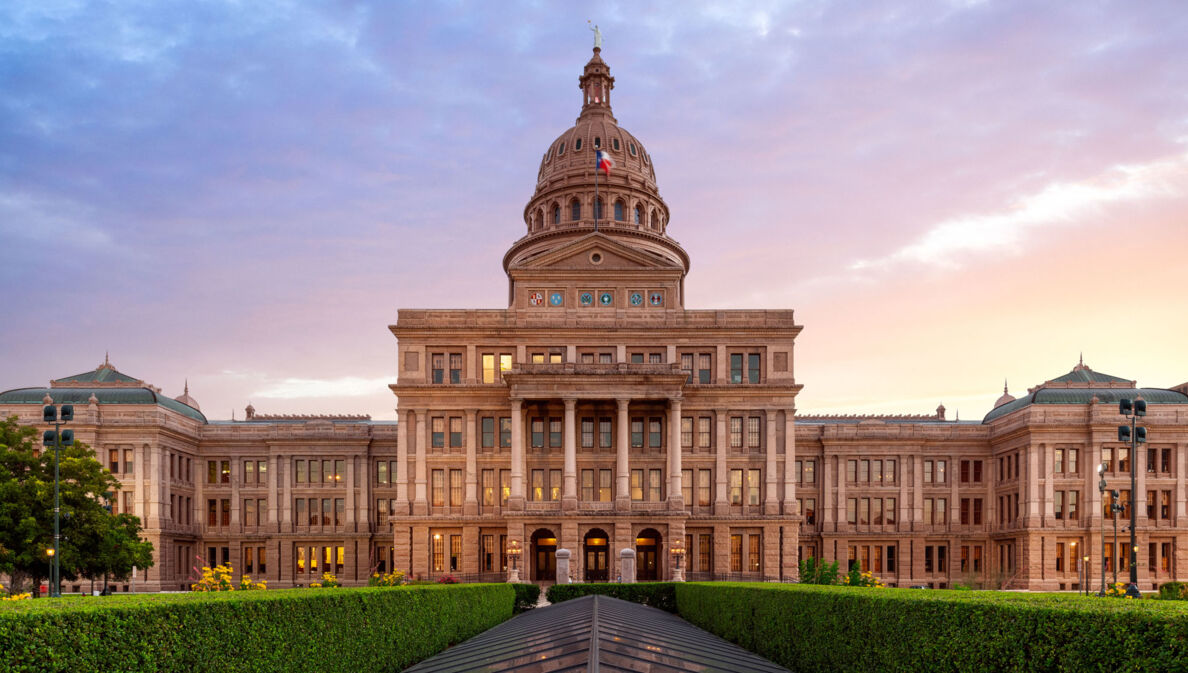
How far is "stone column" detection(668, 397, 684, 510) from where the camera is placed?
63.3 meters

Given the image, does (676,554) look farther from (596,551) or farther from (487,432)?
(487,432)

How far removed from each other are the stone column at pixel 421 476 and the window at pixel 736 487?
2369cm

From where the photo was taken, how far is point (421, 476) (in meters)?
65.6

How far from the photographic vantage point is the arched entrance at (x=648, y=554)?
64500 mm

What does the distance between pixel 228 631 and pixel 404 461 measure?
54059 millimetres

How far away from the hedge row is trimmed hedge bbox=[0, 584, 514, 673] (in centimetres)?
927

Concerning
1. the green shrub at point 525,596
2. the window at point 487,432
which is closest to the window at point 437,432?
the window at point 487,432

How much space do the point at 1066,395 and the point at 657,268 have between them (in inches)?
1537

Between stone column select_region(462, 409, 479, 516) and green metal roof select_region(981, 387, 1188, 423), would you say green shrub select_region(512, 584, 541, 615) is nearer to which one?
stone column select_region(462, 409, 479, 516)

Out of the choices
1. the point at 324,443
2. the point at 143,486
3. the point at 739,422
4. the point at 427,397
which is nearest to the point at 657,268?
the point at 739,422

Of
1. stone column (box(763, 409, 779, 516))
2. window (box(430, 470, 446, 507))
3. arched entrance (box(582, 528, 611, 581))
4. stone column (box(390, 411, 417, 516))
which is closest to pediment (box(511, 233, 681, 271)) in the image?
stone column (box(763, 409, 779, 516))

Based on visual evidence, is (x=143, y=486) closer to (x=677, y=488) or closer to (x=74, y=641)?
(x=677, y=488)

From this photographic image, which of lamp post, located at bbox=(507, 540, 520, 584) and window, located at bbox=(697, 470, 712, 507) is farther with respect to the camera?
window, located at bbox=(697, 470, 712, 507)

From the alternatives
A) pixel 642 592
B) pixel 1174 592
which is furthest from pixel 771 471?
pixel 1174 592
